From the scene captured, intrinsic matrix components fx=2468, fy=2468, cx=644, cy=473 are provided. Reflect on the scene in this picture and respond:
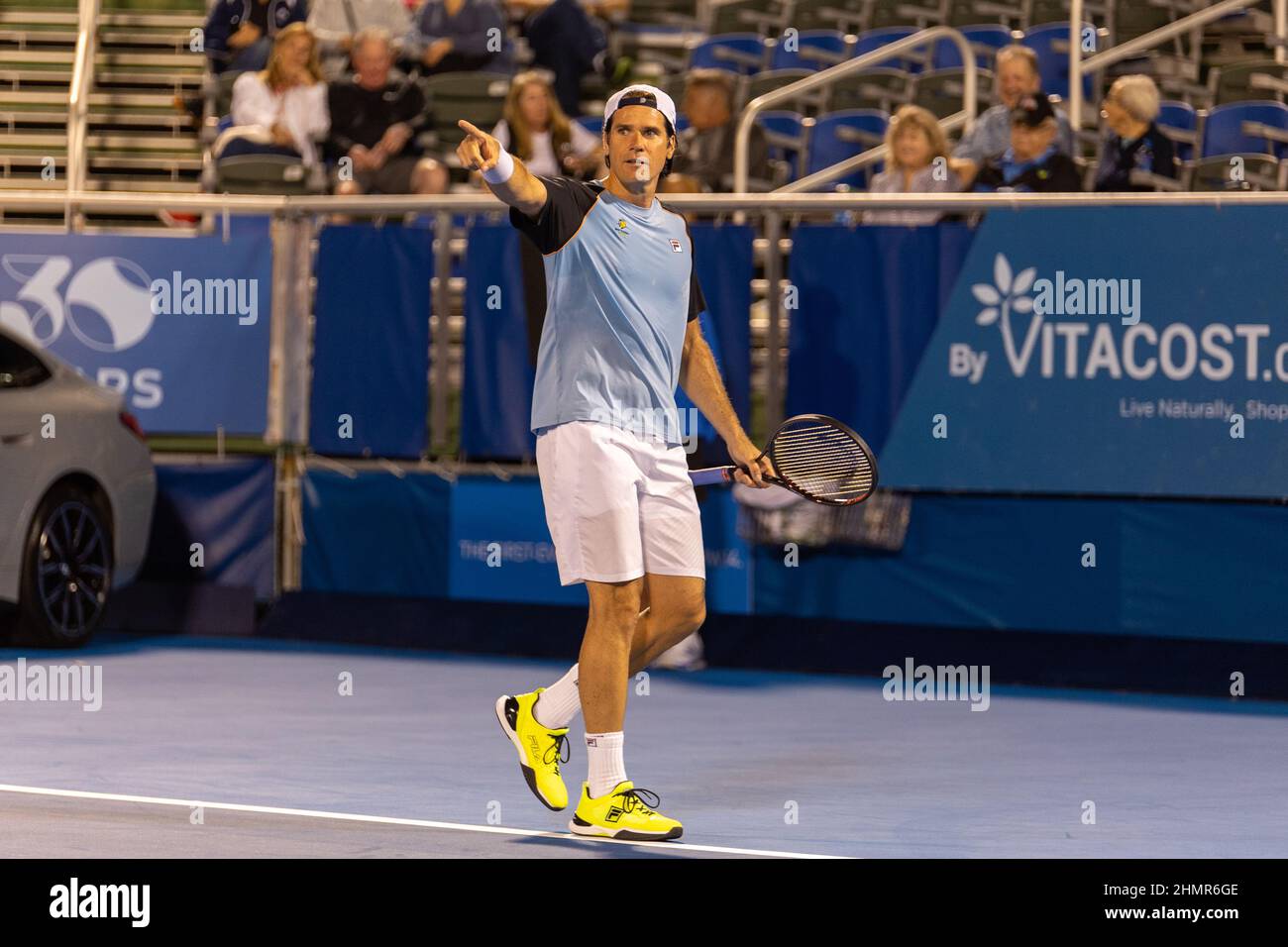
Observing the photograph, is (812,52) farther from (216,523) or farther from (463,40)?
(216,523)

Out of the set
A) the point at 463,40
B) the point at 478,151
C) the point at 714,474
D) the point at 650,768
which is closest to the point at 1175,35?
the point at 463,40

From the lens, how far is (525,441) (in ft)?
45.6

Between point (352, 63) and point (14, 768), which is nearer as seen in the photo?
point (14, 768)

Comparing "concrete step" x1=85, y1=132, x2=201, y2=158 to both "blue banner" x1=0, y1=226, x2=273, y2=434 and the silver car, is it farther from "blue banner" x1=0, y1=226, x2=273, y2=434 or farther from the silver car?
the silver car

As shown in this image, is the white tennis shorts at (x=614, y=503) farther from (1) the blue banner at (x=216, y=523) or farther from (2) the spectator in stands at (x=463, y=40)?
(2) the spectator in stands at (x=463, y=40)

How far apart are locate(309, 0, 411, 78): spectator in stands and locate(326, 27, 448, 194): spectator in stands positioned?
208cm

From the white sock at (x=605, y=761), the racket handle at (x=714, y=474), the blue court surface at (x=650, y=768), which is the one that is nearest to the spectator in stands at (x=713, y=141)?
the blue court surface at (x=650, y=768)

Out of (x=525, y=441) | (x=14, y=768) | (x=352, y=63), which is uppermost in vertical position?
(x=352, y=63)

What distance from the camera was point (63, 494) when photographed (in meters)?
13.5

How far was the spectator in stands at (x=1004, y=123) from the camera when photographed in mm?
14125

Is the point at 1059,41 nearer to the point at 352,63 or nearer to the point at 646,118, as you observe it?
the point at 352,63
